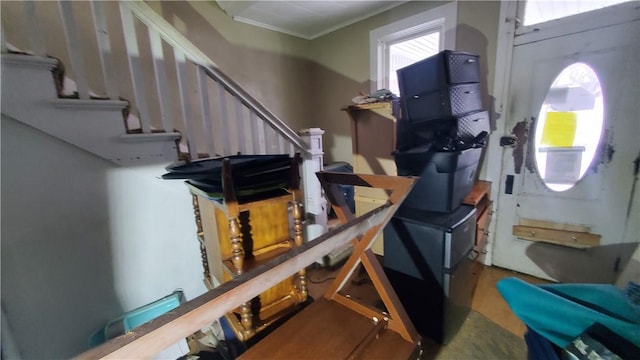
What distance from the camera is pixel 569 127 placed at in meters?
1.60

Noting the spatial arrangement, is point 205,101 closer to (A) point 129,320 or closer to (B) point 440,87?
(A) point 129,320

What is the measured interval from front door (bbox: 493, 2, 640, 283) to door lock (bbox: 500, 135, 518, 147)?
0.04ft

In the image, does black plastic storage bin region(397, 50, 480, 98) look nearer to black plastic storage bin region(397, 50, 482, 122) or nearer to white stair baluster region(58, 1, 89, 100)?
black plastic storage bin region(397, 50, 482, 122)

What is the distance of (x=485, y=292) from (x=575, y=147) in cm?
116

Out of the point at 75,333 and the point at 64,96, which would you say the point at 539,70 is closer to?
the point at 64,96

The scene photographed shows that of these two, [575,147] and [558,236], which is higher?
[575,147]

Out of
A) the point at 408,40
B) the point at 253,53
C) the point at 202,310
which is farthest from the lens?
the point at 253,53

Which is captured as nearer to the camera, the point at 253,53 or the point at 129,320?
the point at 129,320

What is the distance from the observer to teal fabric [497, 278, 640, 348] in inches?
23.9

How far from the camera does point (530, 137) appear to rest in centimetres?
175

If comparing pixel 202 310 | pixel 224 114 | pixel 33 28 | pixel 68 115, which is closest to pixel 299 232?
pixel 202 310

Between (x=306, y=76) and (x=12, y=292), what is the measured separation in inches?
117

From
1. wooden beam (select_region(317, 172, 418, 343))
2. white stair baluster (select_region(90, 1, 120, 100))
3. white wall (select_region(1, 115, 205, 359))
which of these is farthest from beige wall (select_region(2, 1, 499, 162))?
wooden beam (select_region(317, 172, 418, 343))

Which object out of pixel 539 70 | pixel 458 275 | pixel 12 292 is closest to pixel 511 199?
pixel 539 70
